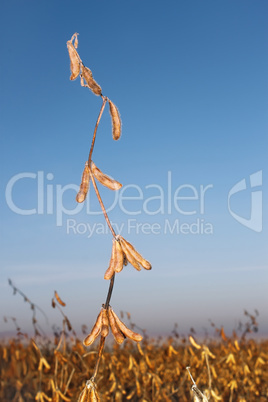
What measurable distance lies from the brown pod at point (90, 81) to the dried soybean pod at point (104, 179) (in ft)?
0.30

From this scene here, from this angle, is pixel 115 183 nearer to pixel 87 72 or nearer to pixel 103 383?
pixel 87 72

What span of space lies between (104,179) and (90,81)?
0.13 meters

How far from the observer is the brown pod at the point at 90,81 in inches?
26.7

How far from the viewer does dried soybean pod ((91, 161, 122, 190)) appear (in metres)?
0.64

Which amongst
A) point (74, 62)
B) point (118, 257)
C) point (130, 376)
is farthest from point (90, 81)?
point (130, 376)

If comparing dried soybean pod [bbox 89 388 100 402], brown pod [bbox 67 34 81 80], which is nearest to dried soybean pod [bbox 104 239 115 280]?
dried soybean pod [bbox 89 388 100 402]

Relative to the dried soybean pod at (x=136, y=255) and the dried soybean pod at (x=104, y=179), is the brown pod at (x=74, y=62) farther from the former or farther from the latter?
the dried soybean pod at (x=136, y=255)

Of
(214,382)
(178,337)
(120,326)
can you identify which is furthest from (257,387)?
(120,326)

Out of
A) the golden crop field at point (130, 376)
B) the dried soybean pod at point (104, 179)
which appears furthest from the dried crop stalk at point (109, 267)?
the golden crop field at point (130, 376)

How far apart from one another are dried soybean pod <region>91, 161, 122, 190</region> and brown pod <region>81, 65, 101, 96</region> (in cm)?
9

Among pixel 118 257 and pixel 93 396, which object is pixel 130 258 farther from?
pixel 93 396

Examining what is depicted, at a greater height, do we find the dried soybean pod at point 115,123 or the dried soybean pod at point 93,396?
the dried soybean pod at point 115,123

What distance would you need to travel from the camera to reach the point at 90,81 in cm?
68

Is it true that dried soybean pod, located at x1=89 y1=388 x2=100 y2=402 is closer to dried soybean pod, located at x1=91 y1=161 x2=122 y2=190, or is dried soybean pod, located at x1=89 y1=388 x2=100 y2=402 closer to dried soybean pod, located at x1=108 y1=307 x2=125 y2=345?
dried soybean pod, located at x1=108 y1=307 x2=125 y2=345
